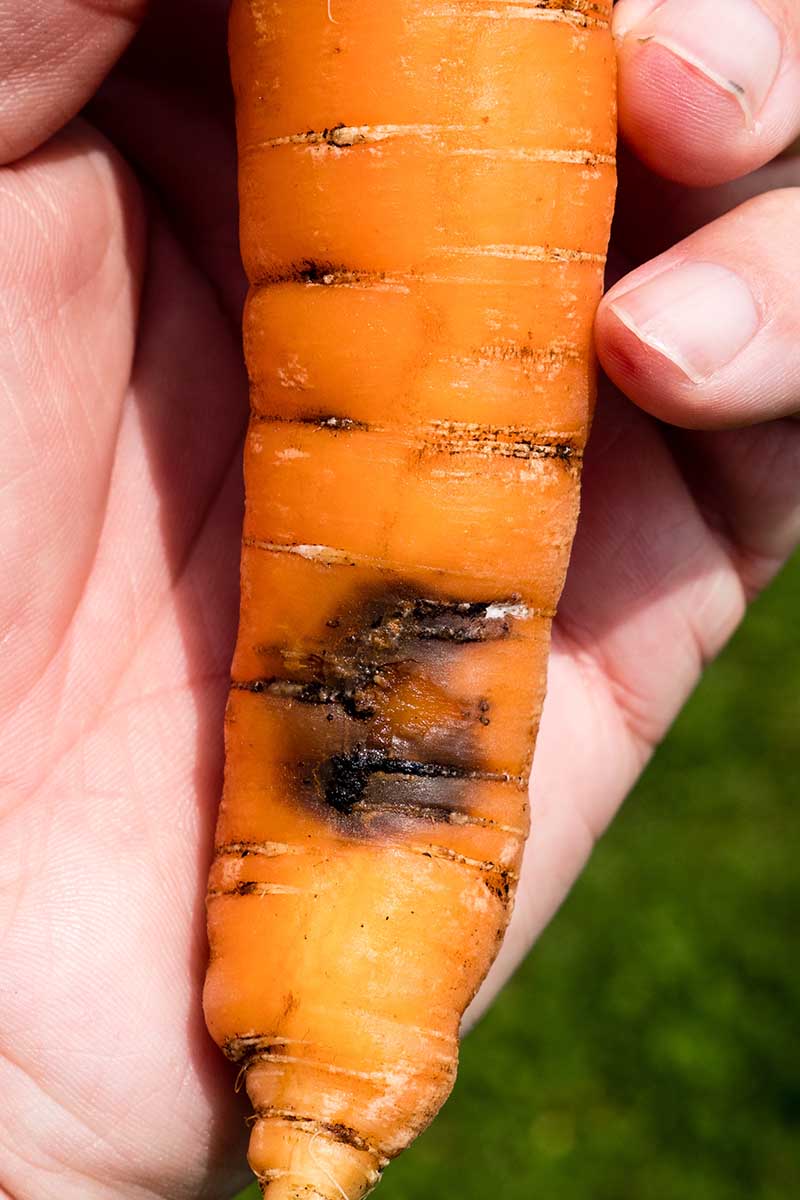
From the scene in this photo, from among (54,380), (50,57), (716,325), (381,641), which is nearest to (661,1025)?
(381,641)

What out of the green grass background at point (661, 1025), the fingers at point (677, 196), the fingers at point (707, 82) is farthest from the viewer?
the green grass background at point (661, 1025)

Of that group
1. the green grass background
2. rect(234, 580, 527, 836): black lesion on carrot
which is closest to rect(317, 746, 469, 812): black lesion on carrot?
rect(234, 580, 527, 836): black lesion on carrot

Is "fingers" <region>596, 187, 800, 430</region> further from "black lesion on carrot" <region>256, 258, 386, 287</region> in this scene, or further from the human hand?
"black lesion on carrot" <region>256, 258, 386, 287</region>

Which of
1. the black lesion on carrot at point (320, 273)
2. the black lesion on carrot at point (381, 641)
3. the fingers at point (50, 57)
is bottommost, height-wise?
the black lesion on carrot at point (381, 641)

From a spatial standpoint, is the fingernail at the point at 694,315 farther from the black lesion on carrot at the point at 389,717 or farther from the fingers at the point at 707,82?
the black lesion on carrot at the point at 389,717

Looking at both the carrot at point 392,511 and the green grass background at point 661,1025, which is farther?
the green grass background at point 661,1025

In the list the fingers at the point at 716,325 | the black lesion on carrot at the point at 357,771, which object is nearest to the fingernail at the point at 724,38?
the fingers at the point at 716,325

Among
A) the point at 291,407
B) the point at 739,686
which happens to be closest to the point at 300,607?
the point at 291,407
